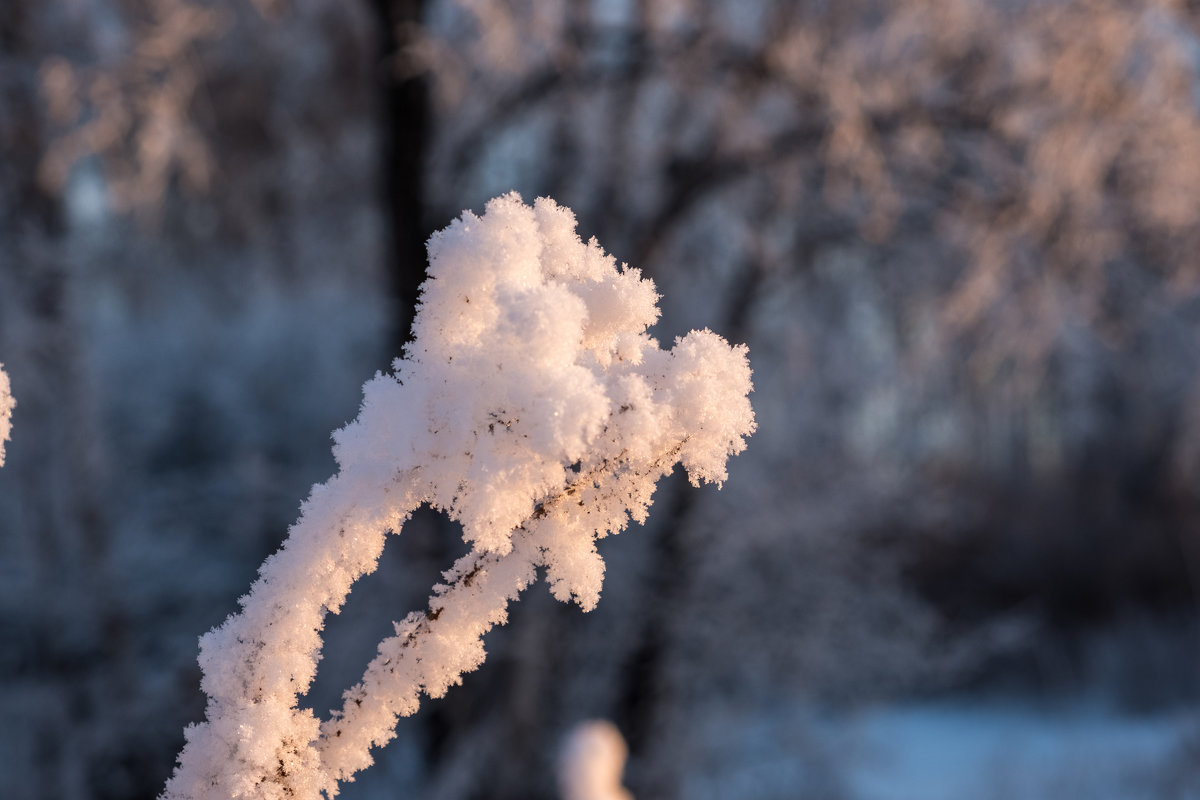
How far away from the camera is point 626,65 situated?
5.39 m

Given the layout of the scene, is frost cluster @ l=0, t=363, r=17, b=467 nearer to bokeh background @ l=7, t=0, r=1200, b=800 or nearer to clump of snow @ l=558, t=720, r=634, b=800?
clump of snow @ l=558, t=720, r=634, b=800

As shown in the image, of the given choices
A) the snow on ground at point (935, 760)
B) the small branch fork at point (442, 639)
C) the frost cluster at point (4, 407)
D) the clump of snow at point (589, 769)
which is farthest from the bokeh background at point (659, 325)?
the small branch fork at point (442, 639)

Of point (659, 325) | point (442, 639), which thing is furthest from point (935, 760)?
point (442, 639)

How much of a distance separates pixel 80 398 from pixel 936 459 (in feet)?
30.1

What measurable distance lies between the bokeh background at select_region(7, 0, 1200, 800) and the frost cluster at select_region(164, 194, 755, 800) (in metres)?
3.74

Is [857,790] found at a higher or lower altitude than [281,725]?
higher

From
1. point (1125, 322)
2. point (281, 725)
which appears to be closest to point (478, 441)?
point (281, 725)

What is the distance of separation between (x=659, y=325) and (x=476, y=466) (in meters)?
6.41

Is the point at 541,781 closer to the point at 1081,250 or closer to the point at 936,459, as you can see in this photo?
the point at 1081,250

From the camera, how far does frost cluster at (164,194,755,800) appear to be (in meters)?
0.68

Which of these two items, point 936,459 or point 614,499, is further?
point 936,459

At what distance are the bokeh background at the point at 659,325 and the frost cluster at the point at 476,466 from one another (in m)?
3.74

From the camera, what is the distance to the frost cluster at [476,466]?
2.23 feet

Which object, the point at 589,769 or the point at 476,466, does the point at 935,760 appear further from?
the point at 476,466
